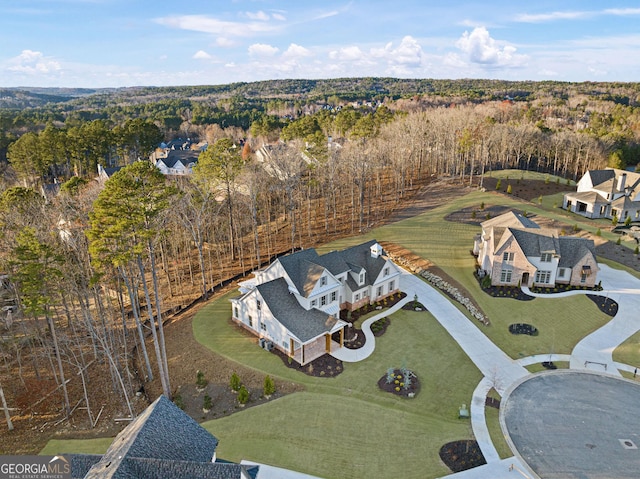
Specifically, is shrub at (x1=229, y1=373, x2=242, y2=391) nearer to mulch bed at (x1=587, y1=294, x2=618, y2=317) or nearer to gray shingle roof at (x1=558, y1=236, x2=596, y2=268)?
mulch bed at (x1=587, y1=294, x2=618, y2=317)

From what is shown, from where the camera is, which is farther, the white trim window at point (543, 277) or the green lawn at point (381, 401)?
the white trim window at point (543, 277)

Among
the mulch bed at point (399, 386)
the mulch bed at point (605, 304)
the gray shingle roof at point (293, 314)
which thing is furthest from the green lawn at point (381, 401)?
the gray shingle roof at point (293, 314)

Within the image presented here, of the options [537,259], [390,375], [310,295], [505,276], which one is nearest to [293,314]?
[310,295]

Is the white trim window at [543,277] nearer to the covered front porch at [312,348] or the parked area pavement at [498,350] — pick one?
the parked area pavement at [498,350]

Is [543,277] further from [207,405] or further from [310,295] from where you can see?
[207,405]

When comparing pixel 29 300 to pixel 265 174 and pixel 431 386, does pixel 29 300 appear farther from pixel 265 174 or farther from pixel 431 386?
pixel 265 174

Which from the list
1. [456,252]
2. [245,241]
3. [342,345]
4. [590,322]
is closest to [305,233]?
[245,241]
